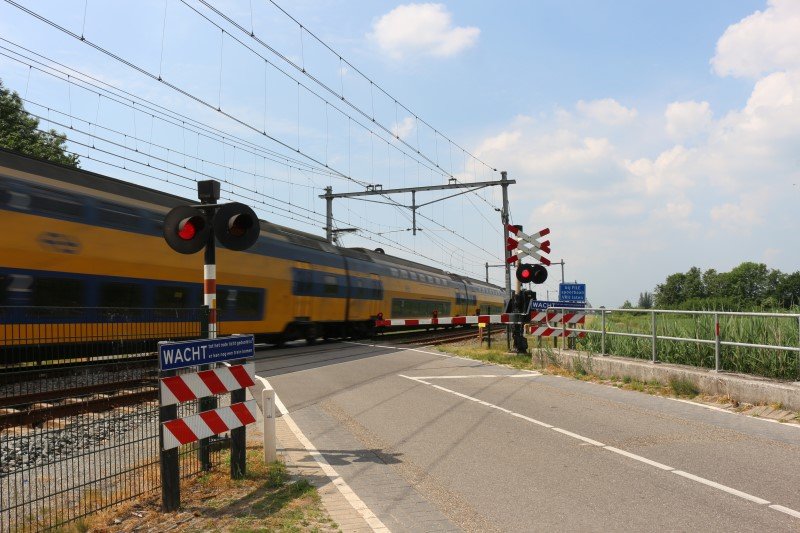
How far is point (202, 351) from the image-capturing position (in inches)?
241

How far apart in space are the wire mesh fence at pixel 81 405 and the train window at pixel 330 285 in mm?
18058

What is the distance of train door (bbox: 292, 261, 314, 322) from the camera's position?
23469 mm

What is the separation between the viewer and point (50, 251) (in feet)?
43.3

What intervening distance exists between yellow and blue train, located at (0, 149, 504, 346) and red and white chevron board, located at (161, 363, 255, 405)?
58.1 inches

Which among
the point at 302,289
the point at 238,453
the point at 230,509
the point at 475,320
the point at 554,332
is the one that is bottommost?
the point at 230,509

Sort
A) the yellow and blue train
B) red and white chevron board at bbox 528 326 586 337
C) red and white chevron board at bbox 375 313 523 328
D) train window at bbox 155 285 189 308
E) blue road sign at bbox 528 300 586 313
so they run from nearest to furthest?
the yellow and blue train
train window at bbox 155 285 189 308
red and white chevron board at bbox 528 326 586 337
blue road sign at bbox 528 300 586 313
red and white chevron board at bbox 375 313 523 328

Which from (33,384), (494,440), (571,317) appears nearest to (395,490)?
(494,440)

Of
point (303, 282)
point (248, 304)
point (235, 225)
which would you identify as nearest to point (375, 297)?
point (303, 282)

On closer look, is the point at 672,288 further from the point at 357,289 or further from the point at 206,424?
the point at 206,424

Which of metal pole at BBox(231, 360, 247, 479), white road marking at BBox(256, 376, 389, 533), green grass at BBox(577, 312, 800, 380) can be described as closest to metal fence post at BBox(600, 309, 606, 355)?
green grass at BBox(577, 312, 800, 380)

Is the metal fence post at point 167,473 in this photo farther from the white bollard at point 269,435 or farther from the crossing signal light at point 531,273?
the crossing signal light at point 531,273

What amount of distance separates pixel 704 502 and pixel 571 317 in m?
12.0

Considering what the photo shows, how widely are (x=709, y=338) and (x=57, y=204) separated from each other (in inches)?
508

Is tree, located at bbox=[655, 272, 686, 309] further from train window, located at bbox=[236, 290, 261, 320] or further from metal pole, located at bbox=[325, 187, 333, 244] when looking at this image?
train window, located at bbox=[236, 290, 261, 320]
